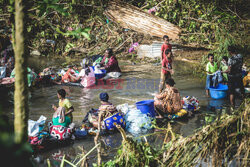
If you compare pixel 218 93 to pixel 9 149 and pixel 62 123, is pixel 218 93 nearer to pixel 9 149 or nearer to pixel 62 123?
pixel 62 123

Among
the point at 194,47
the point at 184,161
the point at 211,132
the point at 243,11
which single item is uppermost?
the point at 243,11

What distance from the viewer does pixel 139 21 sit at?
13992mm

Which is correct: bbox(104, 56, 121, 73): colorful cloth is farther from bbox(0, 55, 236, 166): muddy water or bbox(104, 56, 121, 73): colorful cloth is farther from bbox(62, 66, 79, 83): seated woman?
bbox(62, 66, 79, 83): seated woman

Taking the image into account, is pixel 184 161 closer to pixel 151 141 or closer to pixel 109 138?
pixel 151 141

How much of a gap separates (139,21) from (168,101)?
821 cm

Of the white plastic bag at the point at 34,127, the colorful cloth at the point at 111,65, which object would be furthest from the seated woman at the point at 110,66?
the white plastic bag at the point at 34,127

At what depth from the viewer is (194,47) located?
13.6 metres

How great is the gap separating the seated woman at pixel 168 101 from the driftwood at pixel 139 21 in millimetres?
7503

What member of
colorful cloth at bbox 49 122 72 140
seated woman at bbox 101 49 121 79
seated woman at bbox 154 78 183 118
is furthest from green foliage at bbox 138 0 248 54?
colorful cloth at bbox 49 122 72 140

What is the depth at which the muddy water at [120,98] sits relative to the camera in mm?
5406

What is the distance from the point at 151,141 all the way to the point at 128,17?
9.83m

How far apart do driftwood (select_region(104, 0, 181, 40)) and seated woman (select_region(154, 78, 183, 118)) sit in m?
7.50

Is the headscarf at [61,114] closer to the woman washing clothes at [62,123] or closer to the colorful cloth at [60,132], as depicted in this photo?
the woman washing clothes at [62,123]

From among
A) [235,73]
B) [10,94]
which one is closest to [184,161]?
[235,73]
